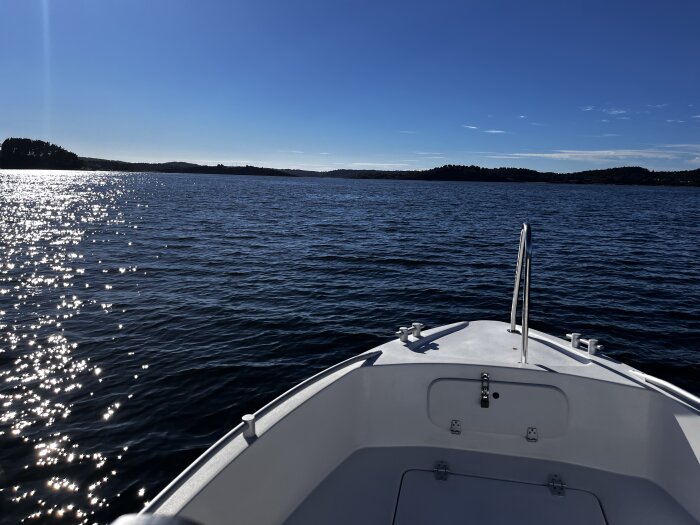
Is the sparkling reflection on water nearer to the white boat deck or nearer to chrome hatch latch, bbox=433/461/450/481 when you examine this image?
the white boat deck

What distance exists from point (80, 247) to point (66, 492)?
2077cm

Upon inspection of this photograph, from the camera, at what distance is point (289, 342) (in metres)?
10.8

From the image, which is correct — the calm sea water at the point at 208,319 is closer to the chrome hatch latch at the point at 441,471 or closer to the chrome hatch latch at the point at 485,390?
the chrome hatch latch at the point at 441,471

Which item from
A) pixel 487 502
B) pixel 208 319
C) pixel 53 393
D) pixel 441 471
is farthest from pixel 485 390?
pixel 208 319

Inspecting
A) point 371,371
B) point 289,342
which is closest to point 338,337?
point 289,342

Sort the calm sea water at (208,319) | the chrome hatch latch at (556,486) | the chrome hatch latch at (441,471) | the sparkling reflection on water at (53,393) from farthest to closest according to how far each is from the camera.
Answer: the calm sea water at (208,319) < the sparkling reflection on water at (53,393) < the chrome hatch latch at (441,471) < the chrome hatch latch at (556,486)

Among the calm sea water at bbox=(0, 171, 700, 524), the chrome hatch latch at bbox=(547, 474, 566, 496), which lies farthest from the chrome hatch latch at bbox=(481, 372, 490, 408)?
the calm sea water at bbox=(0, 171, 700, 524)

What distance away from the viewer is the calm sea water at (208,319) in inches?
257

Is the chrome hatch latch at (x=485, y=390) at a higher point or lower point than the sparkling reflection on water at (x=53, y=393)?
higher

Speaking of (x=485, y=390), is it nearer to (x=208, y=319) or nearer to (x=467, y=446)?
(x=467, y=446)

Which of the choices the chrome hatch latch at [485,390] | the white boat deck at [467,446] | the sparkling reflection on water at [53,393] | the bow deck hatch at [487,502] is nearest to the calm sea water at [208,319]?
the sparkling reflection on water at [53,393]

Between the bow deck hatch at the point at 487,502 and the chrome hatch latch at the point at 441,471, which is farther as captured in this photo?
the chrome hatch latch at the point at 441,471

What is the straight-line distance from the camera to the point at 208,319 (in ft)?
39.9

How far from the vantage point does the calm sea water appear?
257 inches
